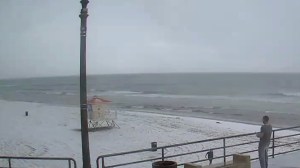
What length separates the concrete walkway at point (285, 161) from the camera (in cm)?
944

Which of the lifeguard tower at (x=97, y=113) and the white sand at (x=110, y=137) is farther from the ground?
the lifeguard tower at (x=97, y=113)

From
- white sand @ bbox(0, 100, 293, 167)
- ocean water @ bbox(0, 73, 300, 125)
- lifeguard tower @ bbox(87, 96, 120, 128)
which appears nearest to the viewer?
white sand @ bbox(0, 100, 293, 167)

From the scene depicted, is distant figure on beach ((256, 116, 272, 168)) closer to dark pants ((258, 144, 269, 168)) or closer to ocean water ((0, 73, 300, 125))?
dark pants ((258, 144, 269, 168))

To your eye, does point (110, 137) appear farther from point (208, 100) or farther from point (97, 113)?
point (208, 100)

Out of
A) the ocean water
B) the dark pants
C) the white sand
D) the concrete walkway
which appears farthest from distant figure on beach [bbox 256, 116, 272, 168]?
the ocean water


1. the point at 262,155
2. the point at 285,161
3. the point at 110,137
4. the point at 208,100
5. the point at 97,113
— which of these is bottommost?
the point at 208,100

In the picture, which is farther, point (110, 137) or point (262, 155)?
point (110, 137)

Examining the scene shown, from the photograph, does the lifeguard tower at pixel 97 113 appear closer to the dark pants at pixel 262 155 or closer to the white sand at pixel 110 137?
the white sand at pixel 110 137

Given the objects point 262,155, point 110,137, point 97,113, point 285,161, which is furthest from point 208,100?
point 262,155

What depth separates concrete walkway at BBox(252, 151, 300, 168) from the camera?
9438 mm

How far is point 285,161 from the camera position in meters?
9.95

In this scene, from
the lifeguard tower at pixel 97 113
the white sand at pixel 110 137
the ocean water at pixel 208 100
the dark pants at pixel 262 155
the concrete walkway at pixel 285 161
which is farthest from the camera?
the ocean water at pixel 208 100

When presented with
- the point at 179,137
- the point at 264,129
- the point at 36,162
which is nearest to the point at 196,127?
the point at 179,137

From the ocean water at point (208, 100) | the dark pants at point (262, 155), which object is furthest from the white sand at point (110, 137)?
the ocean water at point (208, 100)
